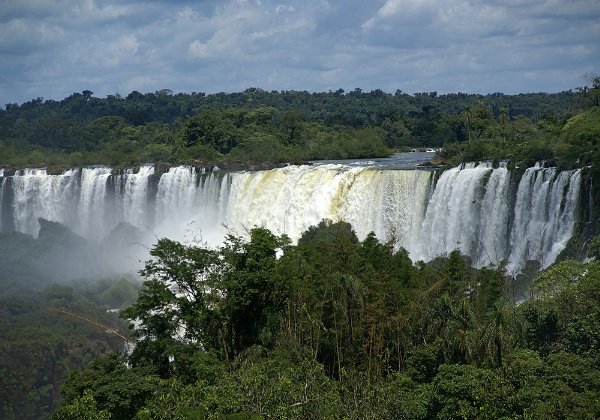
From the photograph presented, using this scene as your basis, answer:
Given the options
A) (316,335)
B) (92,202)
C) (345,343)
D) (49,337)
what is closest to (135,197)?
(92,202)

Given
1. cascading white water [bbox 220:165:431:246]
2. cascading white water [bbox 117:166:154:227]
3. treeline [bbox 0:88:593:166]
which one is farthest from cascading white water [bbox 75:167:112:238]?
cascading white water [bbox 220:165:431:246]

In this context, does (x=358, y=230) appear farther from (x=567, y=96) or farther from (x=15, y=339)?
(x=567, y=96)

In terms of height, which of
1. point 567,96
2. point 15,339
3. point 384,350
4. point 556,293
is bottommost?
point 15,339

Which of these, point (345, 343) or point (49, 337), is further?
point (49, 337)

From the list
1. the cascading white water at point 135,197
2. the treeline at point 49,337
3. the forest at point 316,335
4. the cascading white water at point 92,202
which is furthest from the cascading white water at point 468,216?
the cascading white water at point 92,202

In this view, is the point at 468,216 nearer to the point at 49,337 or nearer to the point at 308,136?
the point at 49,337

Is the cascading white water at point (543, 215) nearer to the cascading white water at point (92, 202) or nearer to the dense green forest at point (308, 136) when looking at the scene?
the dense green forest at point (308, 136)

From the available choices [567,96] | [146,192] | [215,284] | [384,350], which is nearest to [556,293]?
[384,350]
